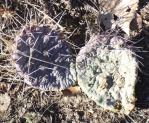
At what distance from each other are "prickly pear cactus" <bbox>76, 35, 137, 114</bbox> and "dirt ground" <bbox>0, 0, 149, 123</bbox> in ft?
0.52

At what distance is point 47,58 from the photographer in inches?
88.6

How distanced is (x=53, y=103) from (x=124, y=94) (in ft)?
1.75

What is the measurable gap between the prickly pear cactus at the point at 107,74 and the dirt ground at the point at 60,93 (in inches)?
6.2

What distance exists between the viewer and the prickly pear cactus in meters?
2.23

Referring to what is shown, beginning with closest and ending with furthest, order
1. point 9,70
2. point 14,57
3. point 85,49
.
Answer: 1. point 14,57
2. point 85,49
3. point 9,70

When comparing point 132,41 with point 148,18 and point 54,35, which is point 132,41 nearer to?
point 148,18

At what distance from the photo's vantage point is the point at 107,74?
2.29 m

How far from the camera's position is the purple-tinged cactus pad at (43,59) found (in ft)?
7.01

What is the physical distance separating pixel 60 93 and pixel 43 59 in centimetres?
35

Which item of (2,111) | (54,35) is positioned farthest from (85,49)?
(2,111)

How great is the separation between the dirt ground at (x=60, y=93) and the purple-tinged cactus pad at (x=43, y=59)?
0.14 meters

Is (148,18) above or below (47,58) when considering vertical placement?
above

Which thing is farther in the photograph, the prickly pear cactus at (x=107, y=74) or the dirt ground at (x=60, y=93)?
the dirt ground at (x=60, y=93)

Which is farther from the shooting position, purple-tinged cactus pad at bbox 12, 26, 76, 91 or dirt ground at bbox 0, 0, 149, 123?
dirt ground at bbox 0, 0, 149, 123
